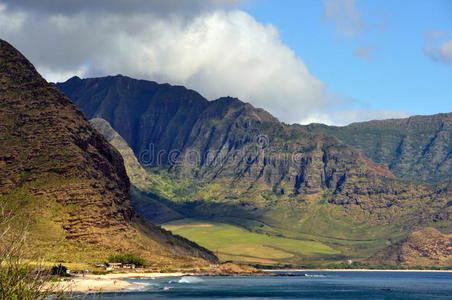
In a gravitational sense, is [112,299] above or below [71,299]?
below

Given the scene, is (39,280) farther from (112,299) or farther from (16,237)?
(112,299)

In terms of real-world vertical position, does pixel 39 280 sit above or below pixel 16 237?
below

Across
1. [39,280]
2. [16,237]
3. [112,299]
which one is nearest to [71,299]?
[39,280]

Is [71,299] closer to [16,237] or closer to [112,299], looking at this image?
[16,237]

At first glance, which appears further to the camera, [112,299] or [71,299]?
[112,299]

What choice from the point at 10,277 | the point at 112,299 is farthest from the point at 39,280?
the point at 112,299

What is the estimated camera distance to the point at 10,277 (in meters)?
53.3

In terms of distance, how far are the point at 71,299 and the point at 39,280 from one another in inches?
120

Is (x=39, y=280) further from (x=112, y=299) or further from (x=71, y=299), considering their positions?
(x=112, y=299)

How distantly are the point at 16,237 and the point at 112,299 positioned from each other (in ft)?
495

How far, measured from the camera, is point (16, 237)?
53.5 metres

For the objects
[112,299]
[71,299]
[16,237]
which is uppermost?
[16,237]

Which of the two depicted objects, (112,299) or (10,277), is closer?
(10,277)

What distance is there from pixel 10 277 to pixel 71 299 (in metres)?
5.49
